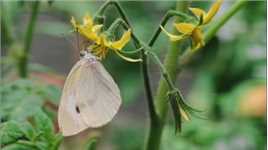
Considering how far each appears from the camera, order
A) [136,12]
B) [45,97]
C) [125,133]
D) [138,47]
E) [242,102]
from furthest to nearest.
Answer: [136,12]
[125,133]
[242,102]
[45,97]
[138,47]

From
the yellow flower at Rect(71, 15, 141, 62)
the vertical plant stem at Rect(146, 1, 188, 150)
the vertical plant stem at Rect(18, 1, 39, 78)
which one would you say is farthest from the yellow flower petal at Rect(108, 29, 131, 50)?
the vertical plant stem at Rect(18, 1, 39, 78)

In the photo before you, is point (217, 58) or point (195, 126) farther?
point (217, 58)

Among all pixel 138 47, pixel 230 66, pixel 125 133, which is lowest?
pixel 125 133

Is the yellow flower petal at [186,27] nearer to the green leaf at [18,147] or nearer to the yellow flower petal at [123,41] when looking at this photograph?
the yellow flower petal at [123,41]

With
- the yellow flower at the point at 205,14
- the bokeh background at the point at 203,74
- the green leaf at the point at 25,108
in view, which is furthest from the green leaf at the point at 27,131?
the bokeh background at the point at 203,74

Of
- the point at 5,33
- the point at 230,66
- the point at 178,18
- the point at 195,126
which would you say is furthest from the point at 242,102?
the point at 178,18

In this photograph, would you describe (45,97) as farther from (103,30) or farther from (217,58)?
(217,58)
